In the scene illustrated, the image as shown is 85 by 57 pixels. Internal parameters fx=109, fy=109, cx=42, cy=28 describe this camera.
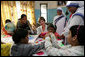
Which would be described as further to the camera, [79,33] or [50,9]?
[50,9]

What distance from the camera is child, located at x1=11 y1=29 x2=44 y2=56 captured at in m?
1.22

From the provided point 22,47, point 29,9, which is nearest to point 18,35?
point 22,47

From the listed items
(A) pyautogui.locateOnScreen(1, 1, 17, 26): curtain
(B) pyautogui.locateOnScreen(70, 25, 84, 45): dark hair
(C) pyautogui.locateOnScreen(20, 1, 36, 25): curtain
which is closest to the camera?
(B) pyautogui.locateOnScreen(70, 25, 84, 45): dark hair

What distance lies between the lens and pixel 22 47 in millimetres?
1223

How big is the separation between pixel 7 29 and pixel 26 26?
21.3 inches

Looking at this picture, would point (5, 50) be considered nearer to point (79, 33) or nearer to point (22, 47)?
point (22, 47)

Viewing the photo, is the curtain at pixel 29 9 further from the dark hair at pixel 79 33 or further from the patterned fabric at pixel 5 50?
the dark hair at pixel 79 33

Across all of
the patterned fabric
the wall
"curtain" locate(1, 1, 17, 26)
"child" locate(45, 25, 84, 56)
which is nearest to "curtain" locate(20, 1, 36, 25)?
the wall

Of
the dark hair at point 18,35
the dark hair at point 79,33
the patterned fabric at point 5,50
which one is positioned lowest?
the patterned fabric at point 5,50

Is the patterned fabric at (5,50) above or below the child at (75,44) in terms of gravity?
below

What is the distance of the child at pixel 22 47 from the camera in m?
1.22

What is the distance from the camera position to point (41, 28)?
2.75 metres

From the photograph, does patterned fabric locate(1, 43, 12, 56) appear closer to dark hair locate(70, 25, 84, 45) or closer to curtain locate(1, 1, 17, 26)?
dark hair locate(70, 25, 84, 45)

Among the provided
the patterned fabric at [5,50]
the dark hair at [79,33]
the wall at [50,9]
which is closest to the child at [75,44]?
the dark hair at [79,33]
